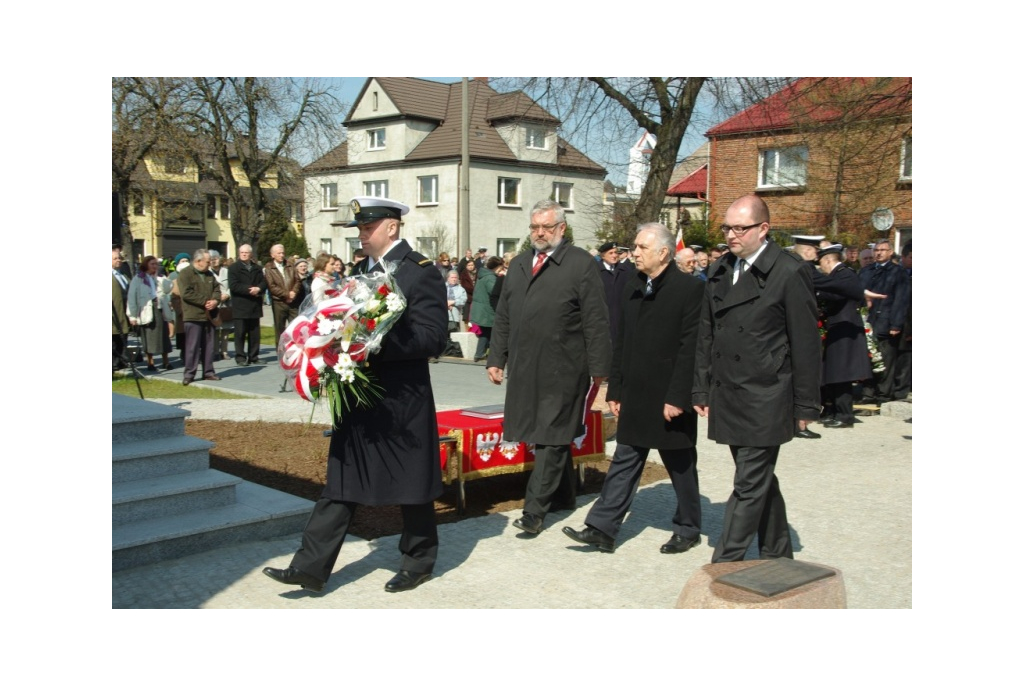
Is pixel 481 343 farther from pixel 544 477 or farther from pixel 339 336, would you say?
pixel 339 336

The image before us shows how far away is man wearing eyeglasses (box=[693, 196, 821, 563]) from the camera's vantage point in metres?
5.30

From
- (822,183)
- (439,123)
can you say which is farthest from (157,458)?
(439,123)

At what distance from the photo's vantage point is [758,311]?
17.6 ft

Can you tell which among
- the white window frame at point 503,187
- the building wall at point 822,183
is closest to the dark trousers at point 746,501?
the building wall at point 822,183

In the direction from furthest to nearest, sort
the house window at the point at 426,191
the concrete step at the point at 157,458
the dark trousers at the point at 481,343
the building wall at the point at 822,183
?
the house window at the point at 426,191 < the dark trousers at the point at 481,343 < the building wall at the point at 822,183 < the concrete step at the point at 157,458

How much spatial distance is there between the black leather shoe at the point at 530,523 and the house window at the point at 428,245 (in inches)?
1538

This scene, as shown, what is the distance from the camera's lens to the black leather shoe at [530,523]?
663cm

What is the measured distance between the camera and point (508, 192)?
47938 millimetres

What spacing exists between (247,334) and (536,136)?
292 inches

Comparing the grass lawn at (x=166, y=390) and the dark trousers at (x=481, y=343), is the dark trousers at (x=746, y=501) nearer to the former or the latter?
the grass lawn at (x=166, y=390)

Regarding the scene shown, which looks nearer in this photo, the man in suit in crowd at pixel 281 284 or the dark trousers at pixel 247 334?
the man in suit in crowd at pixel 281 284

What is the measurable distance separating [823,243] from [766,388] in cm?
707

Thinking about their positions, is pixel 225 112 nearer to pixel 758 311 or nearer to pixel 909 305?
pixel 909 305

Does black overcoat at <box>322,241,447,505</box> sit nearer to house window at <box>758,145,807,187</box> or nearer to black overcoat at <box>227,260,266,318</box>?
black overcoat at <box>227,260,266,318</box>
